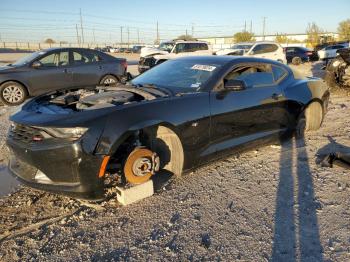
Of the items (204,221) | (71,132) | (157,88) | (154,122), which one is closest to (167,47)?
(157,88)

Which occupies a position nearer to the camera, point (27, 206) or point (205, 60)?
point (27, 206)

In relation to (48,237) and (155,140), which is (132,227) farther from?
(155,140)

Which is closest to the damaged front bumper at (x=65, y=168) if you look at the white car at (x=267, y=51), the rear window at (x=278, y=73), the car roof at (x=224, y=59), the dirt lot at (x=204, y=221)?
the dirt lot at (x=204, y=221)

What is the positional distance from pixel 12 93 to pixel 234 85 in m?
7.30

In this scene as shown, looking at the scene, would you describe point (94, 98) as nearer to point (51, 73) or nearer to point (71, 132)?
point (71, 132)

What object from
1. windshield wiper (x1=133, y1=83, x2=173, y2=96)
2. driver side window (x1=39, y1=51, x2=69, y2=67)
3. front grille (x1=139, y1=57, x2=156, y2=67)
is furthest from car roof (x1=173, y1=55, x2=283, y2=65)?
front grille (x1=139, y1=57, x2=156, y2=67)

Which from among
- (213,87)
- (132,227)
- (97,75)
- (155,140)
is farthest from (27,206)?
(97,75)

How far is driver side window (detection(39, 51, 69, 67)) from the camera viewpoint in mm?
9945

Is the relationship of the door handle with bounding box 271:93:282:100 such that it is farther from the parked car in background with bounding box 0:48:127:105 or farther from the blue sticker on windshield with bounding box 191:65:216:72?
the parked car in background with bounding box 0:48:127:105

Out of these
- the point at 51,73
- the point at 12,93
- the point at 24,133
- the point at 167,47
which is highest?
the point at 167,47

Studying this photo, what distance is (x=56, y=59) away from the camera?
10.1m

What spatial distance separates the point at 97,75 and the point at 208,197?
25.6 ft

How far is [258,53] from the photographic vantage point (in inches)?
730

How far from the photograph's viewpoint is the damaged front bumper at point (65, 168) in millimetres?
3195
